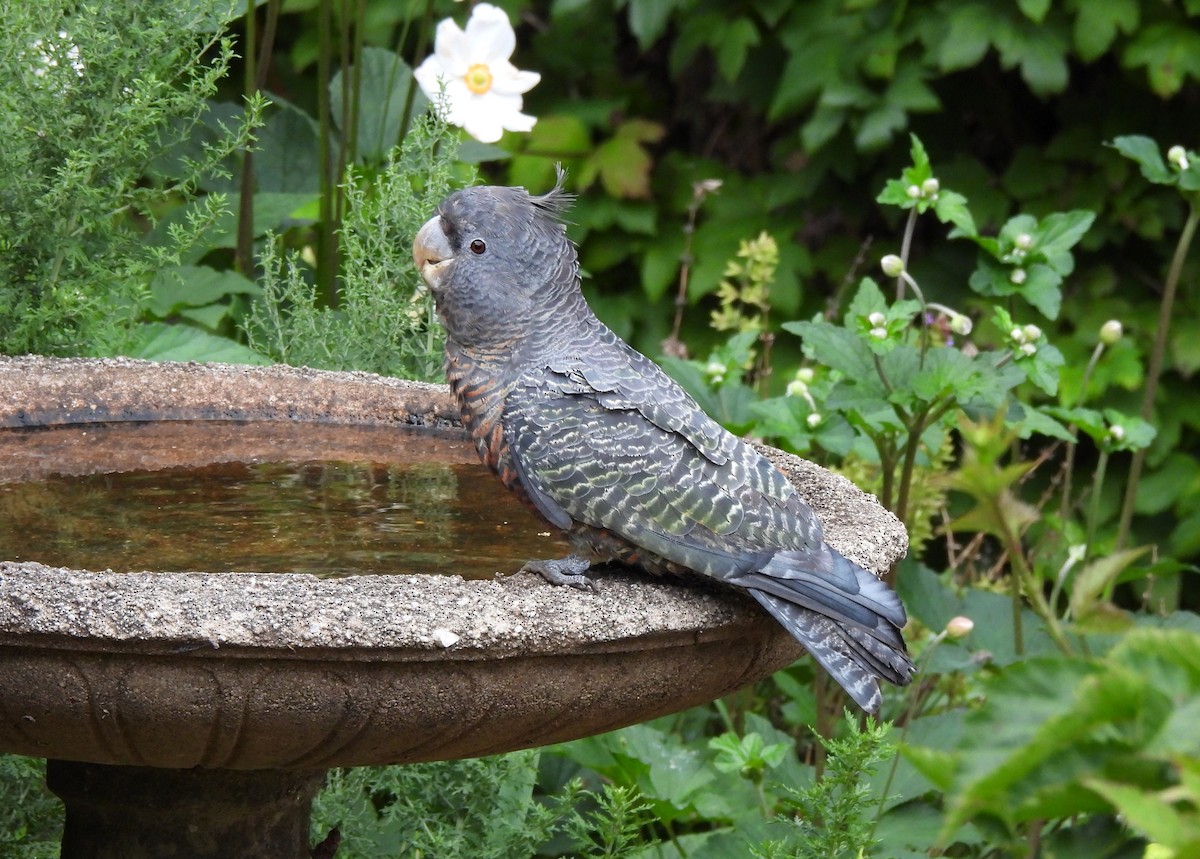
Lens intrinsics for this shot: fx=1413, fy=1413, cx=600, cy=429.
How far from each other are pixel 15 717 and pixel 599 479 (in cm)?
71

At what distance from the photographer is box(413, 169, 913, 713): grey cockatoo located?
5.60 feet

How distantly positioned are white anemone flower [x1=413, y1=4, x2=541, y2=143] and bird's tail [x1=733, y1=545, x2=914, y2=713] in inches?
73.9

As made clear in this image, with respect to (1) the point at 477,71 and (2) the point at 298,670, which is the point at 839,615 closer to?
(2) the point at 298,670

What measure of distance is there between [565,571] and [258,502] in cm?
64

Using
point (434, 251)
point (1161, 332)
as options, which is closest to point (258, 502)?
point (434, 251)

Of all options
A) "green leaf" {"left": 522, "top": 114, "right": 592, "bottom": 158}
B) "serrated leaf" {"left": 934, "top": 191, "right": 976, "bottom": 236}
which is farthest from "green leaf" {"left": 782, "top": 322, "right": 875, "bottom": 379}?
"green leaf" {"left": 522, "top": 114, "right": 592, "bottom": 158}

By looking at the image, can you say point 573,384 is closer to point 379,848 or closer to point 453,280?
point 453,280

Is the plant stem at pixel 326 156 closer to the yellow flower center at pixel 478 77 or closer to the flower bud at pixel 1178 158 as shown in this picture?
the yellow flower center at pixel 478 77

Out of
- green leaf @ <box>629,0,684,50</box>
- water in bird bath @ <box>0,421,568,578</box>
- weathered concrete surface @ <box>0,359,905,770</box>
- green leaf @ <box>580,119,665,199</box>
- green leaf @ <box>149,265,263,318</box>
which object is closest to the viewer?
weathered concrete surface @ <box>0,359,905,770</box>

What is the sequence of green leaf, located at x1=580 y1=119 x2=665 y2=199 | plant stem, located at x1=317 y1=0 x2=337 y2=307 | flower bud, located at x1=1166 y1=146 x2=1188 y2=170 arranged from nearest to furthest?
flower bud, located at x1=1166 y1=146 x2=1188 y2=170 < plant stem, located at x1=317 y1=0 x2=337 y2=307 < green leaf, located at x1=580 y1=119 x2=665 y2=199

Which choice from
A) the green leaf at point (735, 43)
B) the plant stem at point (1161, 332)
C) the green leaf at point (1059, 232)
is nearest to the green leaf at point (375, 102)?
the green leaf at point (735, 43)

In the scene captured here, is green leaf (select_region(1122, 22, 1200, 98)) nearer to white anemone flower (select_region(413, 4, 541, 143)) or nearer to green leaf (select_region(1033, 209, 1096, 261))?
green leaf (select_region(1033, 209, 1096, 261))

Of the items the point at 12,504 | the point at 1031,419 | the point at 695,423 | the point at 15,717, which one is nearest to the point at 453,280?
the point at 695,423

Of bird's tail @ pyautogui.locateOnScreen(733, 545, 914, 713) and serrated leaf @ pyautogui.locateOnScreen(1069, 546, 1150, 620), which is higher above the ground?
serrated leaf @ pyautogui.locateOnScreen(1069, 546, 1150, 620)
